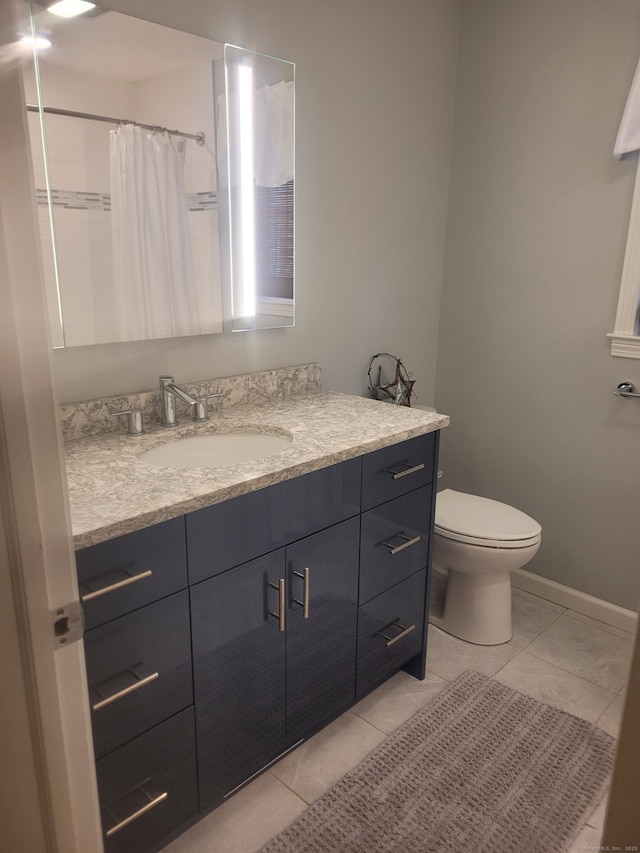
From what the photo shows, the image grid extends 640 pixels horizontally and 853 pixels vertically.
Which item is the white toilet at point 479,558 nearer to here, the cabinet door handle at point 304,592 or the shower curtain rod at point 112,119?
the cabinet door handle at point 304,592

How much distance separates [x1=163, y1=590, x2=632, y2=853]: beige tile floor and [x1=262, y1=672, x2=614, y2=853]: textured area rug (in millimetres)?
47

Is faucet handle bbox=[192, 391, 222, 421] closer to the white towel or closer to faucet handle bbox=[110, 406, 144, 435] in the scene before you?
faucet handle bbox=[110, 406, 144, 435]

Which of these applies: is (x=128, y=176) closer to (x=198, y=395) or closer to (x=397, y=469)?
(x=198, y=395)

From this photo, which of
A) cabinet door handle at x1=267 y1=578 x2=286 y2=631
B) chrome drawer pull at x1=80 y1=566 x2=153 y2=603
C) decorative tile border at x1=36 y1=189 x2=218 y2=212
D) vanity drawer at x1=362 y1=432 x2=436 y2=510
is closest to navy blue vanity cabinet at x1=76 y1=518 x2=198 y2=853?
chrome drawer pull at x1=80 y1=566 x2=153 y2=603

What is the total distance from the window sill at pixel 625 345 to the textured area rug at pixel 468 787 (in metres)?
1.26

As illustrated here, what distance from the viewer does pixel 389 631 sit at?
1.95 meters

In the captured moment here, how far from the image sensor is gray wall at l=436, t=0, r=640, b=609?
7.30 feet

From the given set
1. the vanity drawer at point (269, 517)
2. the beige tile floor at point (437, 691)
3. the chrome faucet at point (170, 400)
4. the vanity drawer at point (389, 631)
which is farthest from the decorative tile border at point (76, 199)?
the beige tile floor at point (437, 691)

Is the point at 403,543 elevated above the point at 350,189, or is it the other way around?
the point at 350,189

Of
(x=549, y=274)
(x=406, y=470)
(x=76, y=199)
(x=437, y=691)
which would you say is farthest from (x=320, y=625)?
(x=549, y=274)

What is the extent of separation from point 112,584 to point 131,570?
45mm

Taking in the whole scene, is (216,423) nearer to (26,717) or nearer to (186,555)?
(186,555)

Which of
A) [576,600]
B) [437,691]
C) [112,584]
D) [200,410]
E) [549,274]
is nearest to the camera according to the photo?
[112,584]

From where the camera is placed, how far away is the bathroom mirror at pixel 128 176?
1.46 meters
